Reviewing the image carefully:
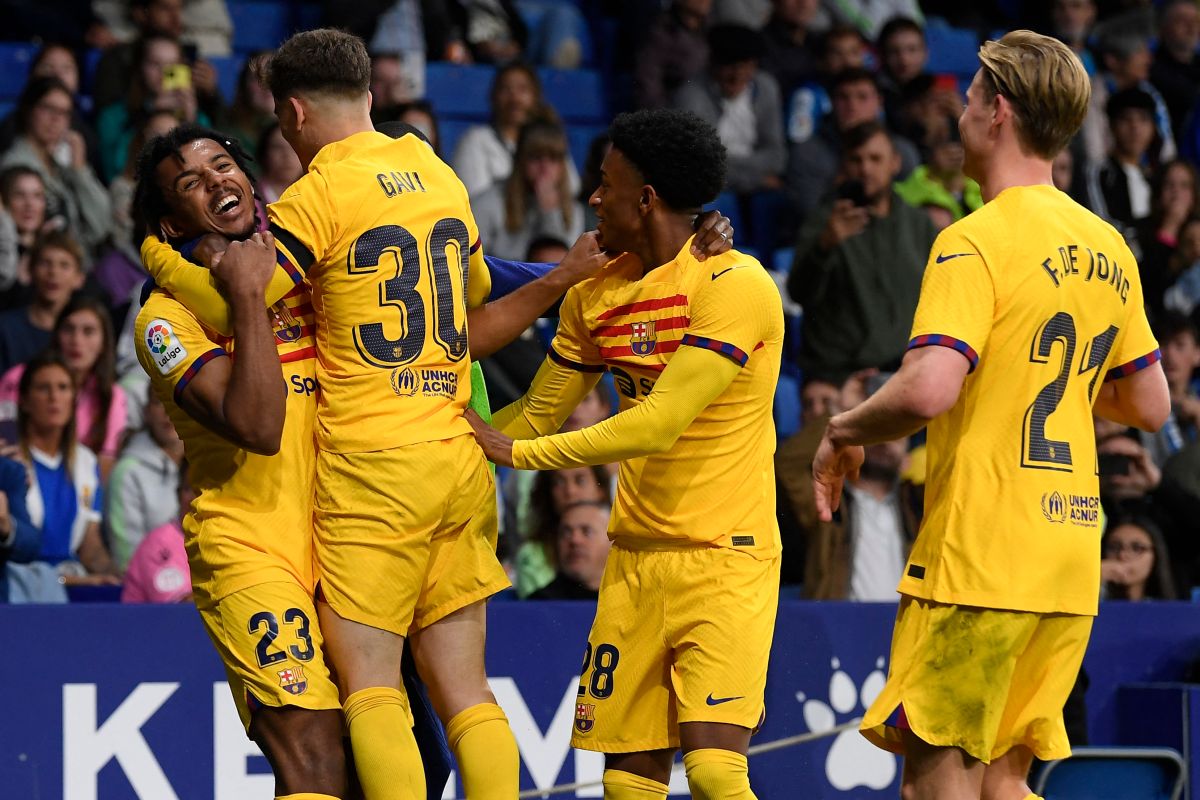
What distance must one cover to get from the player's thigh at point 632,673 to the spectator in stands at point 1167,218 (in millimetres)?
7153

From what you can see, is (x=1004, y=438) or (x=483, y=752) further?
(x=483, y=752)

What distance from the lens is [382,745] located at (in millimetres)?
4465

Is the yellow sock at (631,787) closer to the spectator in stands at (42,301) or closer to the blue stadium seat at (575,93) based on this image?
the spectator in stands at (42,301)

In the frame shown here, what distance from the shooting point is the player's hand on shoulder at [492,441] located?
4711 millimetres

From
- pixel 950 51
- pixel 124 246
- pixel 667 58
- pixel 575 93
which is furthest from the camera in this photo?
pixel 950 51

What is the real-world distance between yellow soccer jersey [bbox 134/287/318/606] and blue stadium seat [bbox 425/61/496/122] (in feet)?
23.5

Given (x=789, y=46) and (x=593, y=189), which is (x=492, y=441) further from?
(x=789, y=46)

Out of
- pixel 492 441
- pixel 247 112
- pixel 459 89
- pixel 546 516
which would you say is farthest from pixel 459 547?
pixel 459 89

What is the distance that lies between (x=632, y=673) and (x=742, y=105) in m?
6.97

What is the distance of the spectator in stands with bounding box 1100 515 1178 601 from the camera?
795 centimetres

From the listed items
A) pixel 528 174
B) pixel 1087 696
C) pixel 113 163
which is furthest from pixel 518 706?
pixel 113 163

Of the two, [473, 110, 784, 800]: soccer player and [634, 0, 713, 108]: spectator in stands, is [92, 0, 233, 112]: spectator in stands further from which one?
[473, 110, 784, 800]: soccer player

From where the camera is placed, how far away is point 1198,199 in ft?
37.6

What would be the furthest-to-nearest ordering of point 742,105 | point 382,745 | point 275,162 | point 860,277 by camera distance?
1. point 742,105
2. point 860,277
3. point 275,162
4. point 382,745
